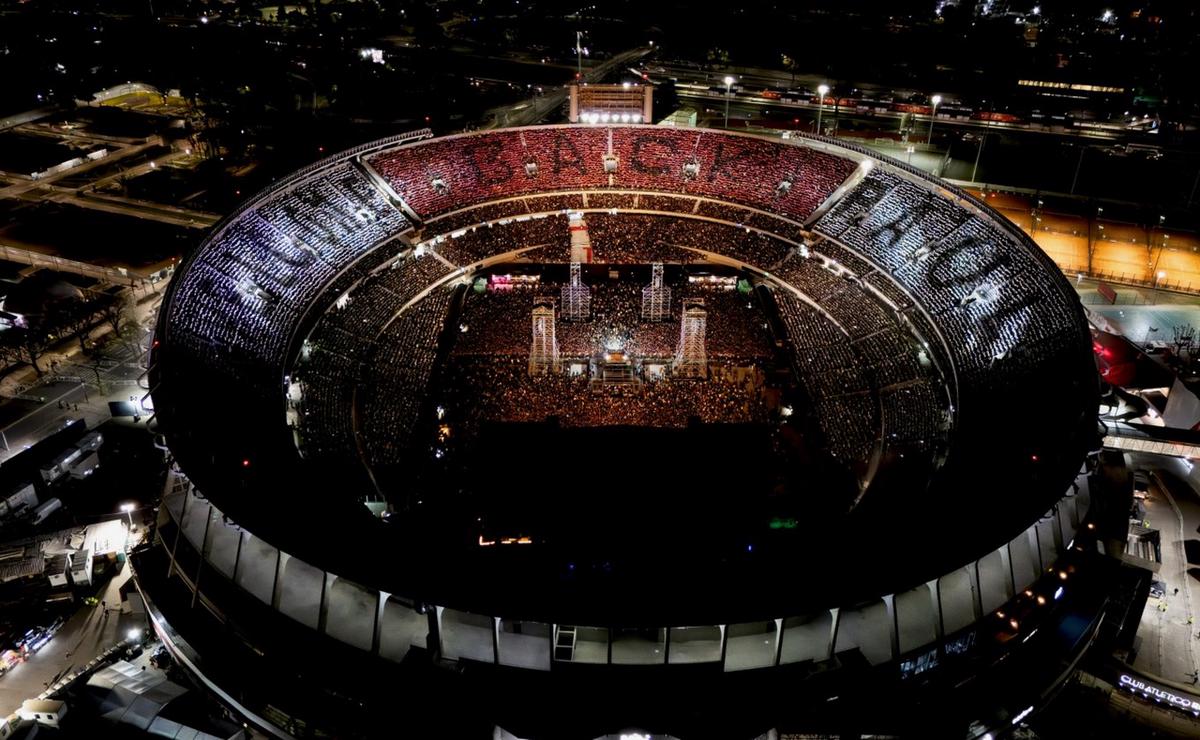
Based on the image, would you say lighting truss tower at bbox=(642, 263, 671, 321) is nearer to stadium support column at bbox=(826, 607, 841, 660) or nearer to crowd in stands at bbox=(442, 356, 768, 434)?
crowd in stands at bbox=(442, 356, 768, 434)

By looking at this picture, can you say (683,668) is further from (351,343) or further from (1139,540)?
(351,343)

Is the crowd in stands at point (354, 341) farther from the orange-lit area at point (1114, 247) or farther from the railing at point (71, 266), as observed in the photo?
the orange-lit area at point (1114, 247)

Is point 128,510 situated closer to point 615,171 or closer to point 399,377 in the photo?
point 399,377

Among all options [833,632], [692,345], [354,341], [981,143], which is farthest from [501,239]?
[981,143]

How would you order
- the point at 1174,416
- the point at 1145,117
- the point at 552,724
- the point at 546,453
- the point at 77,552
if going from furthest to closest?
1. the point at 1145,117
2. the point at 1174,416
3. the point at 546,453
4. the point at 77,552
5. the point at 552,724

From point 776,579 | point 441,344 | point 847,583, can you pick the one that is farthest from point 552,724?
Result: point 441,344
